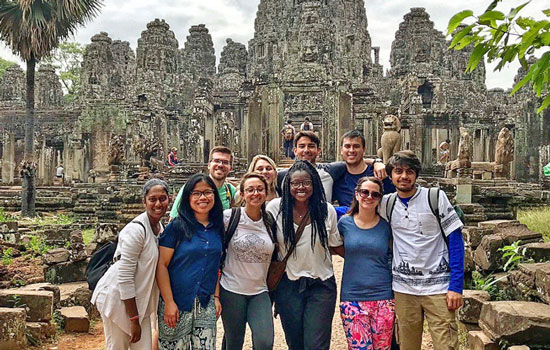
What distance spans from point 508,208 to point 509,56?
8.97 m

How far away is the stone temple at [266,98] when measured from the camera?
16047 millimetres

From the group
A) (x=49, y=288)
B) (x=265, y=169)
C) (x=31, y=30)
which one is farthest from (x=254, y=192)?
(x=31, y=30)

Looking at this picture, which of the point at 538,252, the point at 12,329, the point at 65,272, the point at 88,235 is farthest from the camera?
the point at 88,235

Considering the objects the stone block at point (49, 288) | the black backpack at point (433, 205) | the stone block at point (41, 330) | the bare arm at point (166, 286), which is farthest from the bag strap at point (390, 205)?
the stone block at point (49, 288)

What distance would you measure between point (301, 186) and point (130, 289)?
1277 mm

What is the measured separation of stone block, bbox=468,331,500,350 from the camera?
3.93 m

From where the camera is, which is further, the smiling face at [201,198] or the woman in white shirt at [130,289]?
the smiling face at [201,198]

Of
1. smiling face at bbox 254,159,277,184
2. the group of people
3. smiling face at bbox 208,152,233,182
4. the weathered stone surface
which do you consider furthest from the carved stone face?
the group of people

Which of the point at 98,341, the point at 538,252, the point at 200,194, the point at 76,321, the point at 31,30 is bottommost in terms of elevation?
the point at 98,341

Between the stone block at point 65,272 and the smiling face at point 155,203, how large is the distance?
4718 mm

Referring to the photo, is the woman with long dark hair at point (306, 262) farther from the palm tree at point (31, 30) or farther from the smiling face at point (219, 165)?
the palm tree at point (31, 30)

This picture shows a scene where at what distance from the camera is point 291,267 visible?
3238mm

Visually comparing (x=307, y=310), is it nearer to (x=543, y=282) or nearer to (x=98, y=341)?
(x=543, y=282)

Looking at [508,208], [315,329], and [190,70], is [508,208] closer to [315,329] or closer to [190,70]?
[315,329]
